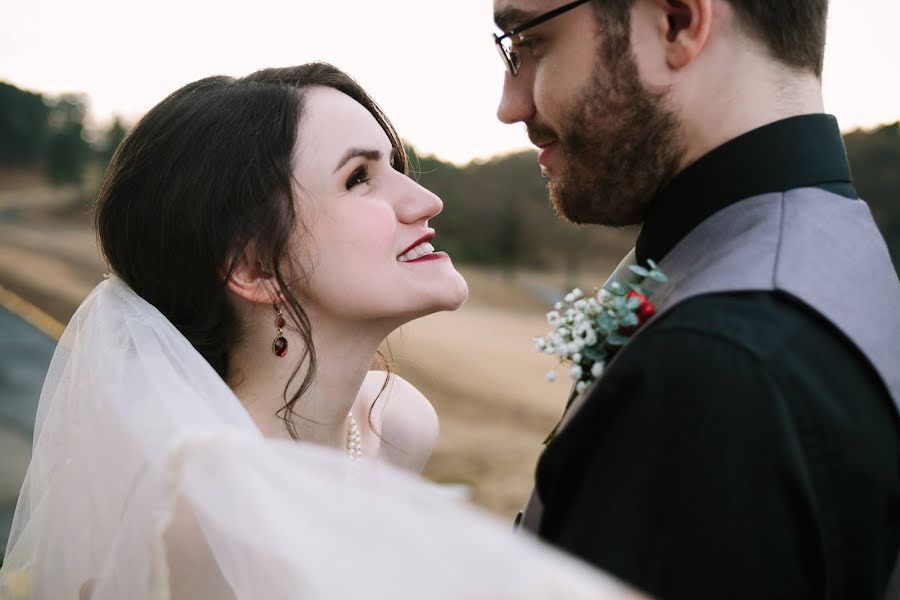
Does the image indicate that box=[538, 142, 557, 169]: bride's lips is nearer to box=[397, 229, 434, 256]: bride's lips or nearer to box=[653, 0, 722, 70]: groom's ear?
box=[653, 0, 722, 70]: groom's ear

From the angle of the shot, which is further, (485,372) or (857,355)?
(485,372)

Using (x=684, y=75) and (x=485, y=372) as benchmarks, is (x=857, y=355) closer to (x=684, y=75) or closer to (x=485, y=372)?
(x=684, y=75)

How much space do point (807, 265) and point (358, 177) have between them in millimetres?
1706

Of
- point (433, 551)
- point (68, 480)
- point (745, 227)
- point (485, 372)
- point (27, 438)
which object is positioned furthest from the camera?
point (485, 372)

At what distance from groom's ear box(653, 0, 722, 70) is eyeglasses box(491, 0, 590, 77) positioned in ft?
0.77

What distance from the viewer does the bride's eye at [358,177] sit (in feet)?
9.23

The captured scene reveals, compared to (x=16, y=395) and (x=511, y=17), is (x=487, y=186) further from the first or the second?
(x=511, y=17)

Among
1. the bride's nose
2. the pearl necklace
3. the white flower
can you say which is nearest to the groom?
the white flower

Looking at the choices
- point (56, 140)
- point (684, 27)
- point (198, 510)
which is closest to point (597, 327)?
point (684, 27)

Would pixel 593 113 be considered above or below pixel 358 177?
above

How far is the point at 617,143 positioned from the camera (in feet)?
6.97

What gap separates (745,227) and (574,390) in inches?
25.3

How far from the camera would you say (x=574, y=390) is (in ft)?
6.91

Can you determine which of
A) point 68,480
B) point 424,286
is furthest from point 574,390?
point 68,480
